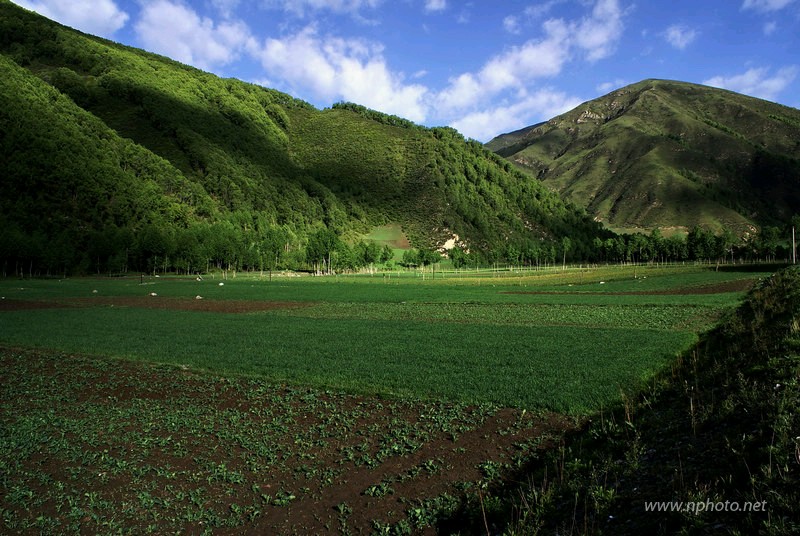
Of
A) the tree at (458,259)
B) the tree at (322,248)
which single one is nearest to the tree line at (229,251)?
the tree at (322,248)

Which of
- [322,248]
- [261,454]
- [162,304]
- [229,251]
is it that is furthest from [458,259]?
[261,454]

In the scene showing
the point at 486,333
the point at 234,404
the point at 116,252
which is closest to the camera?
the point at 234,404

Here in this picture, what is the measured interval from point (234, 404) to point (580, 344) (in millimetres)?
20734

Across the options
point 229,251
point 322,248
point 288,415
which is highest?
point 322,248

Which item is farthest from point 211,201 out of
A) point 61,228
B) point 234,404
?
point 234,404

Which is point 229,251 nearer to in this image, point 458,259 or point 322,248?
point 322,248

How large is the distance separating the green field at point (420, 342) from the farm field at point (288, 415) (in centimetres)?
19

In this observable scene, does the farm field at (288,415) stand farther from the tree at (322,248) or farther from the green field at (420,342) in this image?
the tree at (322,248)

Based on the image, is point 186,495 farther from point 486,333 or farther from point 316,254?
point 316,254

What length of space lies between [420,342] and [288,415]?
15.6 meters

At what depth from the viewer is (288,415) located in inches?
604

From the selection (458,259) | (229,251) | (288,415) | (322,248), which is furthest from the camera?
(458,259)

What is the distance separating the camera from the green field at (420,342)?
1872 cm

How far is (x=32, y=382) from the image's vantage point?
20.2m
